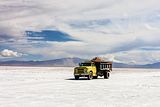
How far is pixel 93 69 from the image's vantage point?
43688mm

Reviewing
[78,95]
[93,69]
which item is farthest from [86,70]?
[78,95]

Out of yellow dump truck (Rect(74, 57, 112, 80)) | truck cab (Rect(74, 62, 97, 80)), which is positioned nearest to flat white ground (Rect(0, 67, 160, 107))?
truck cab (Rect(74, 62, 97, 80))

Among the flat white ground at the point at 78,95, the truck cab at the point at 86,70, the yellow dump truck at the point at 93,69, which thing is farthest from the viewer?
the yellow dump truck at the point at 93,69

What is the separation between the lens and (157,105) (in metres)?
16.5

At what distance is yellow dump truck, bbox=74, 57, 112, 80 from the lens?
42.4m

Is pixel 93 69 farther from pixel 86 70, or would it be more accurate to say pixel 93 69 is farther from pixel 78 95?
pixel 78 95

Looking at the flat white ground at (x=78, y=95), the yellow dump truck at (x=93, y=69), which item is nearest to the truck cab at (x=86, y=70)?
the yellow dump truck at (x=93, y=69)

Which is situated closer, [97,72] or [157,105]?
[157,105]

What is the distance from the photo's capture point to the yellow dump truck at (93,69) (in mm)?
42406

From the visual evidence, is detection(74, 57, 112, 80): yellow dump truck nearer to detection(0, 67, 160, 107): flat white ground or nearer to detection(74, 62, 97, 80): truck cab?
detection(74, 62, 97, 80): truck cab

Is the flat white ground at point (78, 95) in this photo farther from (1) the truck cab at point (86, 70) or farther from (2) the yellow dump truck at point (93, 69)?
(2) the yellow dump truck at point (93, 69)

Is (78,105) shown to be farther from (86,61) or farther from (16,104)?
(86,61)

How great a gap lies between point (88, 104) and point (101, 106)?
0.90m

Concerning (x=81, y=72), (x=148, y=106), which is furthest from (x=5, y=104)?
(x=81, y=72)
